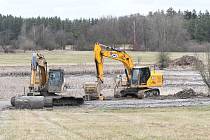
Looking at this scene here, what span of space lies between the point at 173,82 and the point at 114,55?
2019 cm

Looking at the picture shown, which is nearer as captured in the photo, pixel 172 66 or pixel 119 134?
pixel 119 134

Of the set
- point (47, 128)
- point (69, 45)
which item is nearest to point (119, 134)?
point (47, 128)

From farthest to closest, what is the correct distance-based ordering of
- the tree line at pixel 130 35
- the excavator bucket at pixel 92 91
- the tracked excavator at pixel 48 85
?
the tree line at pixel 130 35 < the excavator bucket at pixel 92 91 < the tracked excavator at pixel 48 85

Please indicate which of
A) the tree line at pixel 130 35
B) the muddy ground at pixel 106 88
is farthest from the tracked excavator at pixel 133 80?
the tree line at pixel 130 35

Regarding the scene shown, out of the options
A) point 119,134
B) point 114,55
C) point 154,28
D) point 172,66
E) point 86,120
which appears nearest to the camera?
point 119,134

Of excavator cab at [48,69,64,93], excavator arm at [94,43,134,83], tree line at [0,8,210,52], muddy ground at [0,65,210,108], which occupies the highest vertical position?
tree line at [0,8,210,52]

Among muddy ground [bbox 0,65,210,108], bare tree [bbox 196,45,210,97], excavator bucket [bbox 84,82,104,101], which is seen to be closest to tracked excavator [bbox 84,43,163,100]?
muddy ground [bbox 0,65,210,108]

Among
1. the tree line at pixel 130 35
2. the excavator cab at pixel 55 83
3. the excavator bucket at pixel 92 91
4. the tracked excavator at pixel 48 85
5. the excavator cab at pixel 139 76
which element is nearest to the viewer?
the tracked excavator at pixel 48 85

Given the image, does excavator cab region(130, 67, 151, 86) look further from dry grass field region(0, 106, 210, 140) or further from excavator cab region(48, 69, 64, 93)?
dry grass field region(0, 106, 210, 140)

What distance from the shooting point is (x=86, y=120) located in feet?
76.2

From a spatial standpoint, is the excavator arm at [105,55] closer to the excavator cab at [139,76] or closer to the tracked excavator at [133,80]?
the tracked excavator at [133,80]

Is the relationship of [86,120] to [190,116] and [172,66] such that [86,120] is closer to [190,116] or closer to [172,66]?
[190,116]

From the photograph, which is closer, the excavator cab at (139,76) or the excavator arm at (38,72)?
the excavator arm at (38,72)

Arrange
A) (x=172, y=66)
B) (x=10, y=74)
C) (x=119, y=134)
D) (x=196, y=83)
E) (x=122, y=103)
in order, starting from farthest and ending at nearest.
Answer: (x=172, y=66)
(x=10, y=74)
(x=196, y=83)
(x=122, y=103)
(x=119, y=134)
